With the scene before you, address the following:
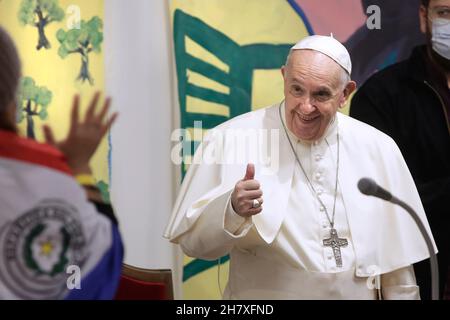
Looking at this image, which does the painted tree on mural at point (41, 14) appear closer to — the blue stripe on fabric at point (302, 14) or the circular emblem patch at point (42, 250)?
the circular emblem patch at point (42, 250)

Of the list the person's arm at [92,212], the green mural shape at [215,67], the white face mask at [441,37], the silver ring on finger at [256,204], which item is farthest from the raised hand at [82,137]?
the white face mask at [441,37]

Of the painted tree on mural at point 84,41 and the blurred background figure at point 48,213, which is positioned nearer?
the blurred background figure at point 48,213

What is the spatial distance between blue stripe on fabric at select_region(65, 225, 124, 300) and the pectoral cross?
1.03m

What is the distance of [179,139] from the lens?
5.14 metres

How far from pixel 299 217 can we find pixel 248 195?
1.73 ft

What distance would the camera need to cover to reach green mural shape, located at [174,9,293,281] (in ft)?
17.1

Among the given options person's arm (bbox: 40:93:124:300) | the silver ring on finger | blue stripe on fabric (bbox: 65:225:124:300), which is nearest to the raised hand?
person's arm (bbox: 40:93:124:300)

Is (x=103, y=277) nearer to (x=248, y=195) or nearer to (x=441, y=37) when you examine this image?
(x=248, y=195)

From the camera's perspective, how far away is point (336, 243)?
14.9 feet

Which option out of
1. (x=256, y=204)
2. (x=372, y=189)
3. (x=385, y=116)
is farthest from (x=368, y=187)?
(x=385, y=116)

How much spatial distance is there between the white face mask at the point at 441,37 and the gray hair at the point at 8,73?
7.98 ft

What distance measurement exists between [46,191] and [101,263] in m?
0.34

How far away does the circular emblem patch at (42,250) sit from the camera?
366 cm
